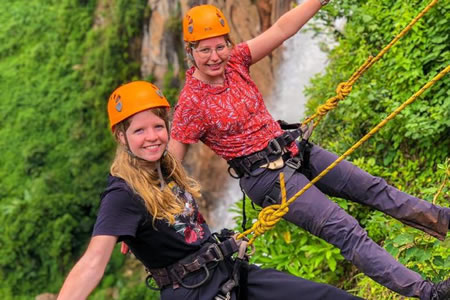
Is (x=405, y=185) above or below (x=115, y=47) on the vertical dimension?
below

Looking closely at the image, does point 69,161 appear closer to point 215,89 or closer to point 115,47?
point 115,47

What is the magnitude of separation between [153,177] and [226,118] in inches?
28.0

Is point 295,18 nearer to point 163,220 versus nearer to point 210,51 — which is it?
point 210,51

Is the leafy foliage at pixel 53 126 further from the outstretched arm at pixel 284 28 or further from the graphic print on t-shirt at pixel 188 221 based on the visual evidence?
the graphic print on t-shirt at pixel 188 221

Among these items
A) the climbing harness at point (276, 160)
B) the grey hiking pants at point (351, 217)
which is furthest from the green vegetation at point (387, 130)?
the climbing harness at point (276, 160)

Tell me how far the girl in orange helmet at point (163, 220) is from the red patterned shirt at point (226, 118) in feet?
1.56

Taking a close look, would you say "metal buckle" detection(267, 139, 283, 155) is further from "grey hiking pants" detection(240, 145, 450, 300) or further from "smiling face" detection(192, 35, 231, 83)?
"smiling face" detection(192, 35, 231, 83)

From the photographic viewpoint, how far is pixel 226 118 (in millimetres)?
3582

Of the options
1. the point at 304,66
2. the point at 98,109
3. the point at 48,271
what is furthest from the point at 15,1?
the point at 304,66

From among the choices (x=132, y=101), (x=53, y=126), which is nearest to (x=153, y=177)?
→ (x=132, y=101)

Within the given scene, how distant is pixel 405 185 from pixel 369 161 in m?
0.39

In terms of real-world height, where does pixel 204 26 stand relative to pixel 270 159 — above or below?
above

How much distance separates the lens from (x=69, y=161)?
15.9 meters

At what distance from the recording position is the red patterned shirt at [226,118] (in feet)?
11.8
